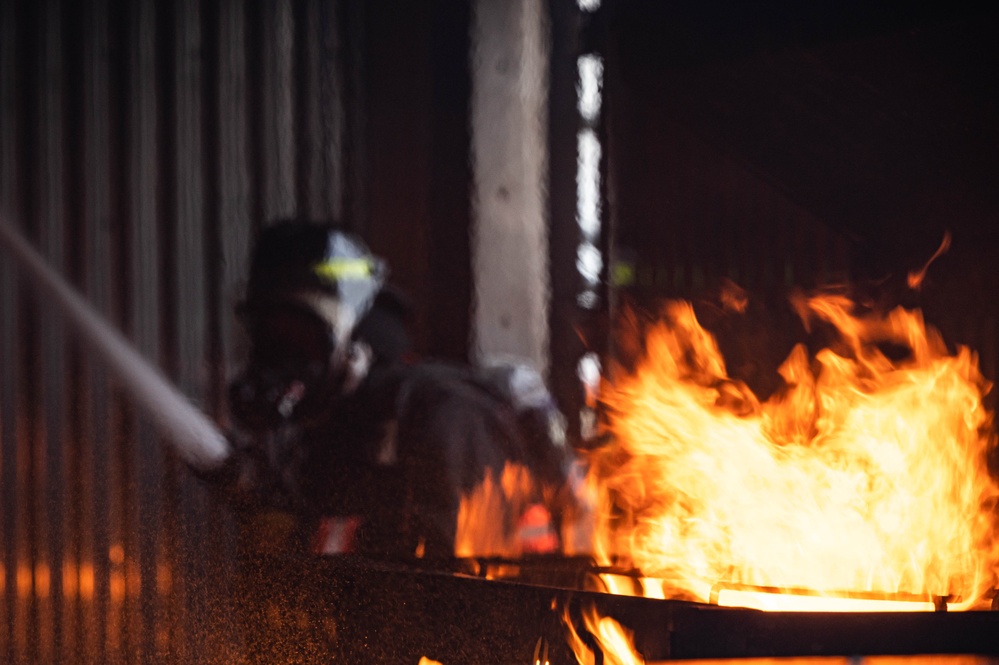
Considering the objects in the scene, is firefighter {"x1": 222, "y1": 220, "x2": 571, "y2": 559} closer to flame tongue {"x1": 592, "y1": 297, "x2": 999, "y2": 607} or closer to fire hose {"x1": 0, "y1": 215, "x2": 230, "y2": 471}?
fire hose {"x1": 0, "y1": 215, "x2": 230, "y2": 471}

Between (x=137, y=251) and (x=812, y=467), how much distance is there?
1.91 m

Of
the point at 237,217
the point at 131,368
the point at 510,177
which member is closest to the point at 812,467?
the point at 510,177

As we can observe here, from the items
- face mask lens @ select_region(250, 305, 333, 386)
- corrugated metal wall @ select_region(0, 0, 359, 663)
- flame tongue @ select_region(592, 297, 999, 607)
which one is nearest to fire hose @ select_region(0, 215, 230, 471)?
corrugated metal wall @ select_region(0, 0, 359, 663)

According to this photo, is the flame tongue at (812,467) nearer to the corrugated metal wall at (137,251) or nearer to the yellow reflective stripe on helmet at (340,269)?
the yellow reflective stripe on helmet at (340,269)

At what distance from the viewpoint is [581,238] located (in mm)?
2350

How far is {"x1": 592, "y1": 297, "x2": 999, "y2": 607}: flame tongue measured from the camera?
1.98 metres

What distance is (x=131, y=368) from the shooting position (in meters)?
2.36

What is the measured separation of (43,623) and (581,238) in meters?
1.84

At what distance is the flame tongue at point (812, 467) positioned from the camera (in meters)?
1.98

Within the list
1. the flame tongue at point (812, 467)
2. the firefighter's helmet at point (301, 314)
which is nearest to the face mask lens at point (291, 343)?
the firefighter's helmet at point (301, 314)

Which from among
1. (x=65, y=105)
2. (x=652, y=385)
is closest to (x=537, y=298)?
(x=652, y=385)

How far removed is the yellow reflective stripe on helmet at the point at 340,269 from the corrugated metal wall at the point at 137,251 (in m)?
0.19

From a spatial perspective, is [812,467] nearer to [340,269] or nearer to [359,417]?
[359,417]

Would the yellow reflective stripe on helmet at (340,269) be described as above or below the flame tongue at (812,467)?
above
